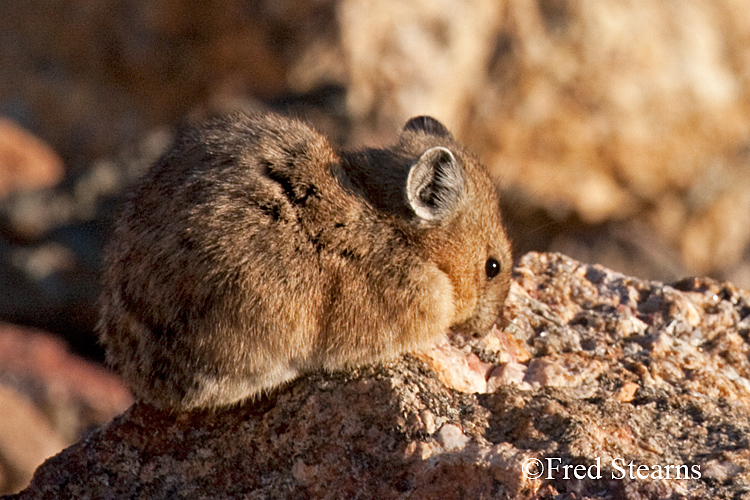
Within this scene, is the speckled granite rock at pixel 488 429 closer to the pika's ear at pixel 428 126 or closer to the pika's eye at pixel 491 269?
the pika's eye at pixel 491 269

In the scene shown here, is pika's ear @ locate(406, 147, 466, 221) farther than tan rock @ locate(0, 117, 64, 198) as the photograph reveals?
No

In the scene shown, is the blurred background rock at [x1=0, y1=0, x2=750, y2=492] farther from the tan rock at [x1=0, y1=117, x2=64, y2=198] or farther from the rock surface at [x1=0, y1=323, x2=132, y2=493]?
the rock surface at [x1=0, y1=323, x2=132, y2=493]

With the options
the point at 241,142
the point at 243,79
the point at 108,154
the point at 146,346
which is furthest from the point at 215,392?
the point at 108,154

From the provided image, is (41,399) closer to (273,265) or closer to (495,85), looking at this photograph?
(495,85)

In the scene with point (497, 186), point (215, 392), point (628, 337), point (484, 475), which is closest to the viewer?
point (484, 475)

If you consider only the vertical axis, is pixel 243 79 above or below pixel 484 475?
above

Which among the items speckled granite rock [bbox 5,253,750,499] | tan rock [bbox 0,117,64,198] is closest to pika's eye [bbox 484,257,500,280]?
speckled granite rock [bbox 5,253,750,499]

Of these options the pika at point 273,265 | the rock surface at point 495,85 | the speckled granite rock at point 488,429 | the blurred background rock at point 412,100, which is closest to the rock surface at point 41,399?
the blurred background rock at point 412,100

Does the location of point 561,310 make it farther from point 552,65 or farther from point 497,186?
point 552,65
